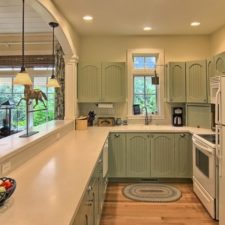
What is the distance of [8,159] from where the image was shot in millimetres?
2041

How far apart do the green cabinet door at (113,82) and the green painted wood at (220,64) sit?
1613 millimetres

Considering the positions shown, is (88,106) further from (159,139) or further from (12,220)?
(12,220)

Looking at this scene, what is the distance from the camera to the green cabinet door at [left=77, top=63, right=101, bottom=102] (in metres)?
5.04

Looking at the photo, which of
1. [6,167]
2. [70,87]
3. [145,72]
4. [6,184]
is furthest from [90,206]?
[145,72]


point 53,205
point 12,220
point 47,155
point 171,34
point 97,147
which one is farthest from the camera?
point 171,34

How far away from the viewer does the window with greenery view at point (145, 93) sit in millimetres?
5441

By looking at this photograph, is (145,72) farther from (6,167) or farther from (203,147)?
(6,167)

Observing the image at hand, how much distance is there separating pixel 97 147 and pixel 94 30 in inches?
99.5

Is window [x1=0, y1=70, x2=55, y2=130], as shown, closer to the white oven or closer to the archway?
the archway

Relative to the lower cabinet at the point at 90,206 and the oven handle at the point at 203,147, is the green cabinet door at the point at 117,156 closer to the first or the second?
the oven handle at the point at 203,147

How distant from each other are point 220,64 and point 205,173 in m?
1.61

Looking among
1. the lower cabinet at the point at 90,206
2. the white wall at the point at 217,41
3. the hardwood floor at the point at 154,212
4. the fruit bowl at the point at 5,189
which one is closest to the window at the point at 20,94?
the hardwood floor at the point at 154,212

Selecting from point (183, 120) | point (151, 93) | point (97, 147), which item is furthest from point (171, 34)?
point (97, 147)

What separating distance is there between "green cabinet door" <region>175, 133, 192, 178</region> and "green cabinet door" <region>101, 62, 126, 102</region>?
4.11ft
